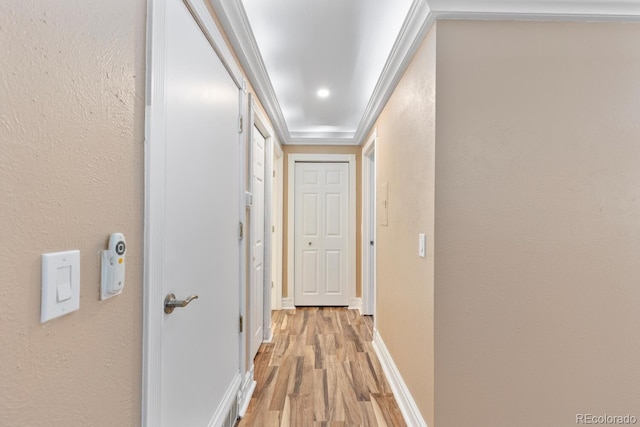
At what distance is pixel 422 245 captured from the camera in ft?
5.57

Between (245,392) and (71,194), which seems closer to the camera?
(71,194)

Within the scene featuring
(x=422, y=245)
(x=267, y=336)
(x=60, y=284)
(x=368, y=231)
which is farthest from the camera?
(x=368, y=231)

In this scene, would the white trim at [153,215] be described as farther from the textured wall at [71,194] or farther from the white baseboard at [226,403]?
the white baseboard at [226,403]

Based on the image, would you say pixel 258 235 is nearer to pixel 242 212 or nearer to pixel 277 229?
pixel 242 212

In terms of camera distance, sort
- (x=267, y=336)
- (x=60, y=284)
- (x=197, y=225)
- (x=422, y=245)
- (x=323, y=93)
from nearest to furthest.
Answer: (x=60, y=284)
(x=197, y=225)
(x=422, y=245)
(x=323, y=93)
(x=267, y=336)

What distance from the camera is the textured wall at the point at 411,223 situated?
5.28 ft

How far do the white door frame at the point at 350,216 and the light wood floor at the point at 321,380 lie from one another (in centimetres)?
62

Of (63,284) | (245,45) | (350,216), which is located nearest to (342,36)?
(245,45)

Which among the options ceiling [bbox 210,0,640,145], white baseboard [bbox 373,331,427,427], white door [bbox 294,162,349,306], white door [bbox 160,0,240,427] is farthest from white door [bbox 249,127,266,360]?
white door [bbox 294,162,349,306]

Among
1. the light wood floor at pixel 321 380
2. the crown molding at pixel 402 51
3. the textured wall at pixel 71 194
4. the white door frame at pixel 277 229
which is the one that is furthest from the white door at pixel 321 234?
the textured wall at pixel 71 194

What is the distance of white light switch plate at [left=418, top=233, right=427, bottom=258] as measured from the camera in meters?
1.66

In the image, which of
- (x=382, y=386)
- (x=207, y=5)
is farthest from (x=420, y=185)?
(x=382, y=386)

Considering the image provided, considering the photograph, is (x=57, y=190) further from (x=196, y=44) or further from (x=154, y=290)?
(x=196, y=44)

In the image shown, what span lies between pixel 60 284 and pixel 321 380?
2.16 m
